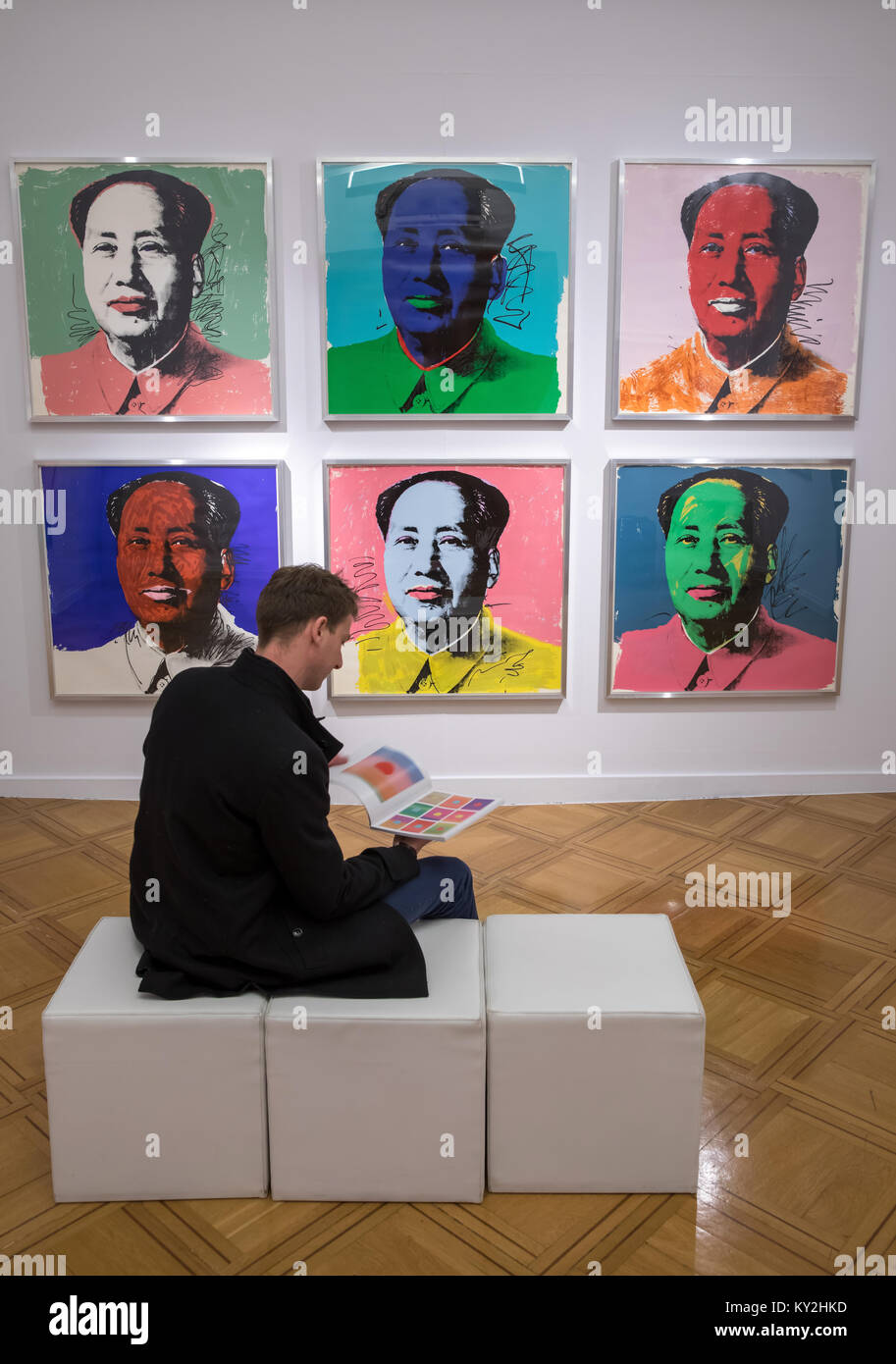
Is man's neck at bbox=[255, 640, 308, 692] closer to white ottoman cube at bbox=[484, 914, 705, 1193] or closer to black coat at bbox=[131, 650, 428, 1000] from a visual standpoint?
black coat at bbox=[131, 650, 428, 1000]

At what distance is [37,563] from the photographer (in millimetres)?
5277

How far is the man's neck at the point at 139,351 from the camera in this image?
16.4ft

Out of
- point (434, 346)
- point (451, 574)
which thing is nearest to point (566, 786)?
point (451, 574)

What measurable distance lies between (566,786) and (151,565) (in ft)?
7.78

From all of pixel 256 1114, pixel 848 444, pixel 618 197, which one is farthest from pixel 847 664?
pixel 256 1114

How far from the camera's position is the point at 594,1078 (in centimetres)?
259

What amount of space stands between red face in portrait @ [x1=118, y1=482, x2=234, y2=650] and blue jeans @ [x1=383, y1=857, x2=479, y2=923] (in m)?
2.68

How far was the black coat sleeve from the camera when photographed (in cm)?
242

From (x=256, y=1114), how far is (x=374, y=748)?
44.1 inches

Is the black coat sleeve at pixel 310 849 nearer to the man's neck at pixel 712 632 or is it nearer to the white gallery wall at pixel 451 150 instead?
the white gallery wall at pixel 451 150

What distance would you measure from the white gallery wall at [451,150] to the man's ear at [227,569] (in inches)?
12.5

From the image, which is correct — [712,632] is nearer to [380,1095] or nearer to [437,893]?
[437,893]

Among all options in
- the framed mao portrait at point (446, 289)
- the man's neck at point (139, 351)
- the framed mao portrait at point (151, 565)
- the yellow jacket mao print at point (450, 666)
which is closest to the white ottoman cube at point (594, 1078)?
the yellow jacket mao print at point (450, 666)
